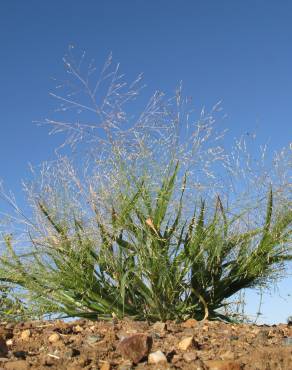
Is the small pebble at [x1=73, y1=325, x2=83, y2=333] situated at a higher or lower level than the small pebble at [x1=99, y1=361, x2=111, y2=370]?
higher

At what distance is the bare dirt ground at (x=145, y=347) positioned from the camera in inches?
127

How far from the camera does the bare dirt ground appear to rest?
3225mm

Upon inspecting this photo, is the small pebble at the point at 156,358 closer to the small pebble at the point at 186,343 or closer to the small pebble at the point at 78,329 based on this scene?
the small pebble at the point at 186,343

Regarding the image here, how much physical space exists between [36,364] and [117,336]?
2.28 ft

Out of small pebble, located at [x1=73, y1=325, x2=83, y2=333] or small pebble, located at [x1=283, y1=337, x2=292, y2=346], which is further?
small pebble, located at [x1=73, y1=325, x2=83, y2=333]

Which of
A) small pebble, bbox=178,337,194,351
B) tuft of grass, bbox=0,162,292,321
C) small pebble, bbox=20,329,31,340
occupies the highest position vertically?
tuft of grass, bbox=0,162,292,321

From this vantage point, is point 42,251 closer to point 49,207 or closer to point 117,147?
point 49,207

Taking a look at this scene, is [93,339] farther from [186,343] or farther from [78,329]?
[186,343]

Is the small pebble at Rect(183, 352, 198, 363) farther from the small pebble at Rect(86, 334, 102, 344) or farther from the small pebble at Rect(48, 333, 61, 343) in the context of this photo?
the small pebble at Rect(48, 333, 61, 343)

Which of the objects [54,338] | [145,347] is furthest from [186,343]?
[54,338]

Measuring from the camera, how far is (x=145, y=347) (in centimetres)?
332

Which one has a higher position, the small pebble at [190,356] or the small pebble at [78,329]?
the small pebble at [78,329]

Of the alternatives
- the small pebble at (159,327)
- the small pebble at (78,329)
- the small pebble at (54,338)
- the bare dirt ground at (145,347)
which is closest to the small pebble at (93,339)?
the bare dirt ground at (145,347)

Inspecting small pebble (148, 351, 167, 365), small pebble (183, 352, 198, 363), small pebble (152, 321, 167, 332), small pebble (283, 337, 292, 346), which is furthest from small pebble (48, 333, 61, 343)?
small pebble (283, 337, 292, 346)
